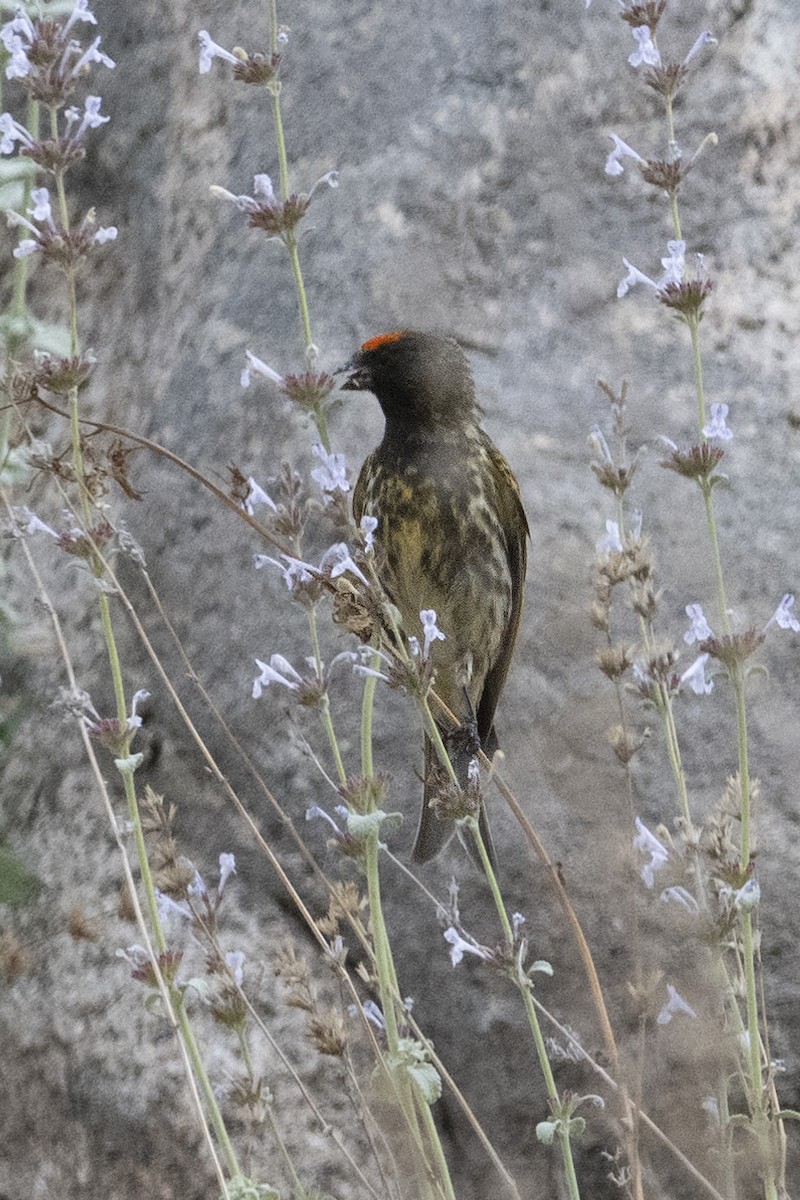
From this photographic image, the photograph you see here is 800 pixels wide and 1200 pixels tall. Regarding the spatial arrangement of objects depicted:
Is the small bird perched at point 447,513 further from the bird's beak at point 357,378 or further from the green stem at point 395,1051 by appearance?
the green stem at point 395,1051

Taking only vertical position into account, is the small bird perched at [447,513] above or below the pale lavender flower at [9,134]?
below

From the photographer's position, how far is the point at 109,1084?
3.12 meters

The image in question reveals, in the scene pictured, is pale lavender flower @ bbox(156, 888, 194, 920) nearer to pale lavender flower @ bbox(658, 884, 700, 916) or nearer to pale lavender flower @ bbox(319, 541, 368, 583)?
pale lavender flower @ bbox(319, 541, 368, 583)

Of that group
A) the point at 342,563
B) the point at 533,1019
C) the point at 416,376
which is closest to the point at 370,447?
the point at 416,376

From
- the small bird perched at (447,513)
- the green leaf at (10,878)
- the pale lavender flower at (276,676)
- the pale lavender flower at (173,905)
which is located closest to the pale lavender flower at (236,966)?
the pale lavender flower at (173,905)

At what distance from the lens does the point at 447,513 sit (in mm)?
3332

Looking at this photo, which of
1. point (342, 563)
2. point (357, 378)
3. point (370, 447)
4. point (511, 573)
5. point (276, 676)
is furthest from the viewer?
point (370, 447)

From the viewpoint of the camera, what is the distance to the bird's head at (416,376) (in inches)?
129

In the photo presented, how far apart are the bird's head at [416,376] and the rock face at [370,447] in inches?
8.7

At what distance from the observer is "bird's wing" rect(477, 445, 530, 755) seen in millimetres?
3377

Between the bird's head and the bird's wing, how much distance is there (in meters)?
0.15

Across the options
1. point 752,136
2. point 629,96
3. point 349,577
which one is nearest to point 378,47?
point 629,96

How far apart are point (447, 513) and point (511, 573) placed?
222mm

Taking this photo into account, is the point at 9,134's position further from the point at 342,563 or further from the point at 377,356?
the point at 377,356
